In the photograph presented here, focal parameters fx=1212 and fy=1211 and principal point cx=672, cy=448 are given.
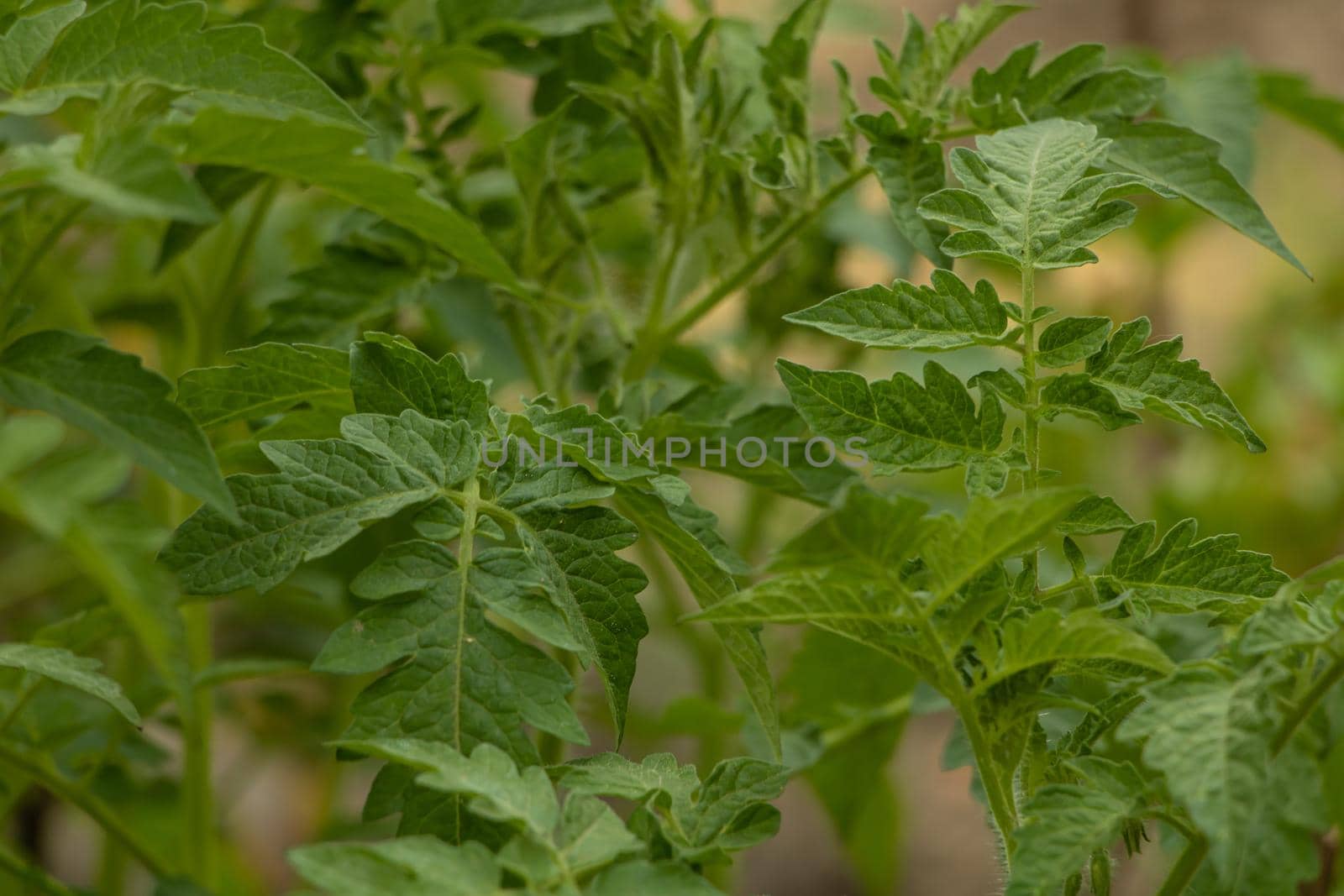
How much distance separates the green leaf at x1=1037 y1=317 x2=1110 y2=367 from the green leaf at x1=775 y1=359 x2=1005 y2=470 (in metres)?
0.03

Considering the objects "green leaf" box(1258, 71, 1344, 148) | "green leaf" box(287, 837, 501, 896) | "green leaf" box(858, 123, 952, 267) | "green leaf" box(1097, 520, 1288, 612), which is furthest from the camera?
"green leaf" box(1258, 71, 1344, 148)

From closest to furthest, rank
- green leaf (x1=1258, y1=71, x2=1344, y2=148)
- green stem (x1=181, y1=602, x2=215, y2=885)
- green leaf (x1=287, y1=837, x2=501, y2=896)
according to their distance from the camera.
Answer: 1. green leaf (x1=287, y1=837, x2=501, y2=896)
2. green stem (x1=181, y1=602, x2=215, y2=885)
3. green leaf (x1=1258, y1=71, x2=1344, y2=148)

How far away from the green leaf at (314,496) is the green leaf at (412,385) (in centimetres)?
3

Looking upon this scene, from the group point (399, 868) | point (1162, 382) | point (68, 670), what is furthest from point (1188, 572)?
point (68, 670)

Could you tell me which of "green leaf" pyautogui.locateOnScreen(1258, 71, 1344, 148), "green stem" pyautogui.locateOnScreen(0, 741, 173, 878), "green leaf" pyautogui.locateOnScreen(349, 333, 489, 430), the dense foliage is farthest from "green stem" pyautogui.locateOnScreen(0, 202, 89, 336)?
"green leaf" pyautogui.locateOnScreen(1258, 71, 1344, 148)

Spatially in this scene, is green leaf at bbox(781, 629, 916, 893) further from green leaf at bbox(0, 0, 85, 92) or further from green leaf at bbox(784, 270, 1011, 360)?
green leaf at bbox(0, 0, 85, 92)

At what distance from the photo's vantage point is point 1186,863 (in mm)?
430

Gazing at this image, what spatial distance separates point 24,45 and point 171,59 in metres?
0.06

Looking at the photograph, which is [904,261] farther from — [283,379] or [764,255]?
[283,379]

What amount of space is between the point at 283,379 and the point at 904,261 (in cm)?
59

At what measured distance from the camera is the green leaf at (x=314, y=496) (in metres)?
0.46

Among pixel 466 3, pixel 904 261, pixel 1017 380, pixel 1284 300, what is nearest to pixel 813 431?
pixel 1017 380

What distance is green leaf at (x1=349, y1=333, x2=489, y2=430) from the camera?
20.1 inches

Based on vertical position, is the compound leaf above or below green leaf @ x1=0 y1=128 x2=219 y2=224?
below
